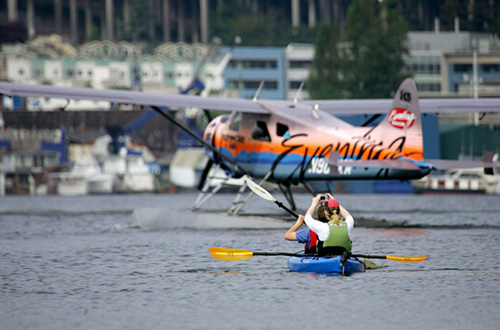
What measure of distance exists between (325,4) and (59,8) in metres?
52.2

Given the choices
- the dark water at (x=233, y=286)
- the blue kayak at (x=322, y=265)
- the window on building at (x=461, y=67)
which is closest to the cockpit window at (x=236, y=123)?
the dark water at (x=233, y=286)

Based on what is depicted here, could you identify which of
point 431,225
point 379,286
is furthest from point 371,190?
point 379,286

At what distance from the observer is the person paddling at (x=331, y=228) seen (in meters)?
16.7

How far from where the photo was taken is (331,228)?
54.9 ft

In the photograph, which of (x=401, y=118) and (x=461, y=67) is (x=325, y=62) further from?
(x=401, y=118)

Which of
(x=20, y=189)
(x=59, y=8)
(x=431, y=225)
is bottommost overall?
(x=20, y=189)

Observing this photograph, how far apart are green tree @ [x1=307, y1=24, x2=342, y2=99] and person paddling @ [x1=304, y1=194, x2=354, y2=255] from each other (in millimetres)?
110356

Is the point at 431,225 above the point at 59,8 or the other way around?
the other way around

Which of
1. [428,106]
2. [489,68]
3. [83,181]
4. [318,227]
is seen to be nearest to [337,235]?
[318,227]

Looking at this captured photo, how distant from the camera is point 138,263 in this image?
68.8 feet

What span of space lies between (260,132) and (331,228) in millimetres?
11448

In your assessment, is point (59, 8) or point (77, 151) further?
point (59, 8)

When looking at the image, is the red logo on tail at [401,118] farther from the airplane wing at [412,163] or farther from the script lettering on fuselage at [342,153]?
the airplane wing at [412,163]

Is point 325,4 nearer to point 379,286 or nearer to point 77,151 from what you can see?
point 77,151
